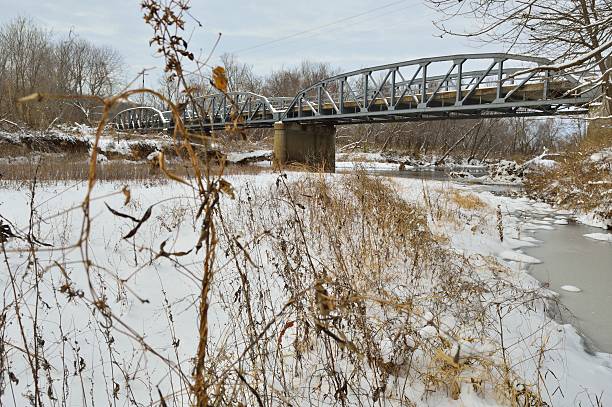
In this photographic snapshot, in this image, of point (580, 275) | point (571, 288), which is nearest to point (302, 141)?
point (580, 275)

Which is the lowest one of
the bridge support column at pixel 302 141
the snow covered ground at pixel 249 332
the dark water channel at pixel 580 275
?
the dark water channel at pixel 580 275

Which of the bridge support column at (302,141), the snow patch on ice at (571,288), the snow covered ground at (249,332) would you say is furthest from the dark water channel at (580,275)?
the bridge support column at (302,141)

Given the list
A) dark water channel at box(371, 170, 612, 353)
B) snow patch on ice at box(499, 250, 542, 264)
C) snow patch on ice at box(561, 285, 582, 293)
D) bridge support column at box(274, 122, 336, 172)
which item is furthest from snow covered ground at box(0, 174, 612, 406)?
bridge support column at box(274, 122, 336, 172)

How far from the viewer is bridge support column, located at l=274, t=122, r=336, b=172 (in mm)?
27984

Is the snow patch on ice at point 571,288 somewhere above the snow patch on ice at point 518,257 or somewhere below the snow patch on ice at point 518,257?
below

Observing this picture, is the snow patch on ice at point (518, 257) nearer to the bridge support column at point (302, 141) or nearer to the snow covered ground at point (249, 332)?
the snow covered ground at point (249, 332)

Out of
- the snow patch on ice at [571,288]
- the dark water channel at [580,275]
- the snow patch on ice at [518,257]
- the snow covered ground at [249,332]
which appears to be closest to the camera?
the snow covered ground at [249,332]

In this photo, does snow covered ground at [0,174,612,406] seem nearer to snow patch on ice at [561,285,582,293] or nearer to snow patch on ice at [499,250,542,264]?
snow patch on ice at [561,285,582,293]

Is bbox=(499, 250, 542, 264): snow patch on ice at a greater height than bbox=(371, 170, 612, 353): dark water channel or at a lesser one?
greater

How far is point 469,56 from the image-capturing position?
19.4 meters

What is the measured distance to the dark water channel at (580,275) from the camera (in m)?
4.84

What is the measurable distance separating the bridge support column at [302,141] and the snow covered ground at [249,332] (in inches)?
828

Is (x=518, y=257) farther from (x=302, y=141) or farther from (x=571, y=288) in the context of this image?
(x=302, y=141)

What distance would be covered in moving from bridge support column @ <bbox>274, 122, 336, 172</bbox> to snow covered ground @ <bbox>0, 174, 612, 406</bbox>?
69.0 feet
